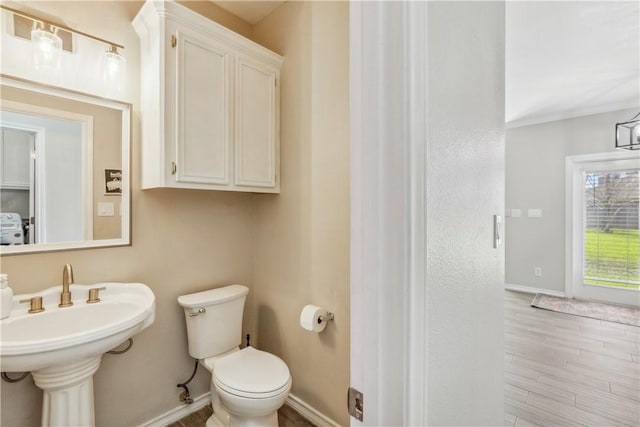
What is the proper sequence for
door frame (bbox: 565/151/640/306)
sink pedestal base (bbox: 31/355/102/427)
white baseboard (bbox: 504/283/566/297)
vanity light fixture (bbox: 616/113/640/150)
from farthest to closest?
white baseboard (bbox: 504/283/566/297), door frame (bbox: 565/151/640/306), vanity light fixture (bbox: 616/113/640/150), sink pedestal base (bbox: 31/355/102/427)

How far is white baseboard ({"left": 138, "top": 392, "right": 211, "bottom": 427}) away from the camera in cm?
176

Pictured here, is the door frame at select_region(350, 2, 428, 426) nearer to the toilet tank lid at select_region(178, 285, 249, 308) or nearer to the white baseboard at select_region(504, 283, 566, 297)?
the toilet tank lid at select_region(178, 285, 249, 308)

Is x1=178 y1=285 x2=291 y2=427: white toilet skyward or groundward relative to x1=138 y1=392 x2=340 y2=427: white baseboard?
skyward

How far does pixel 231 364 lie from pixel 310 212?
95cm

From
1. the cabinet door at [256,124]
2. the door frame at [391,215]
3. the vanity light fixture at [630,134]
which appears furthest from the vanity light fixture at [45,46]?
the vanity light fixture at [630,134]

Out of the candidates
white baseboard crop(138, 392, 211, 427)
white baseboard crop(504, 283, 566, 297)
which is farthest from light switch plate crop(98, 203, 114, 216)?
white baseboard crop(504, 283, 566, 297)

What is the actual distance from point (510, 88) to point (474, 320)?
135 inches

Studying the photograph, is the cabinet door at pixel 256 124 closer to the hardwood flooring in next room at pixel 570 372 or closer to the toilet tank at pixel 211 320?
the toilet tank at pixel 211 320

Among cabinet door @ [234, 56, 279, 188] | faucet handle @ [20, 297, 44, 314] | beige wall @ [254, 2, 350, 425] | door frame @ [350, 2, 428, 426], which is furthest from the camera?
cabinet door @ [234, 56, 279, 188]

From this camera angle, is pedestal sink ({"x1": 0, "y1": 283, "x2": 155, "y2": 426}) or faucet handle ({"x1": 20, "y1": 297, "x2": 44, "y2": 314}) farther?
A: faucet handle ({"x1": 20, "y1": 297, "x2": 44, "y2": 314})

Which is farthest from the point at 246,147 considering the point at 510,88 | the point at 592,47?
the point at 510,88

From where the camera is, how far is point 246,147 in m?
1.88

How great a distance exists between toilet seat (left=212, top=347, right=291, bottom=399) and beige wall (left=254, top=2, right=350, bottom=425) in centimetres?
30

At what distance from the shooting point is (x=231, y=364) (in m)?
1.69
